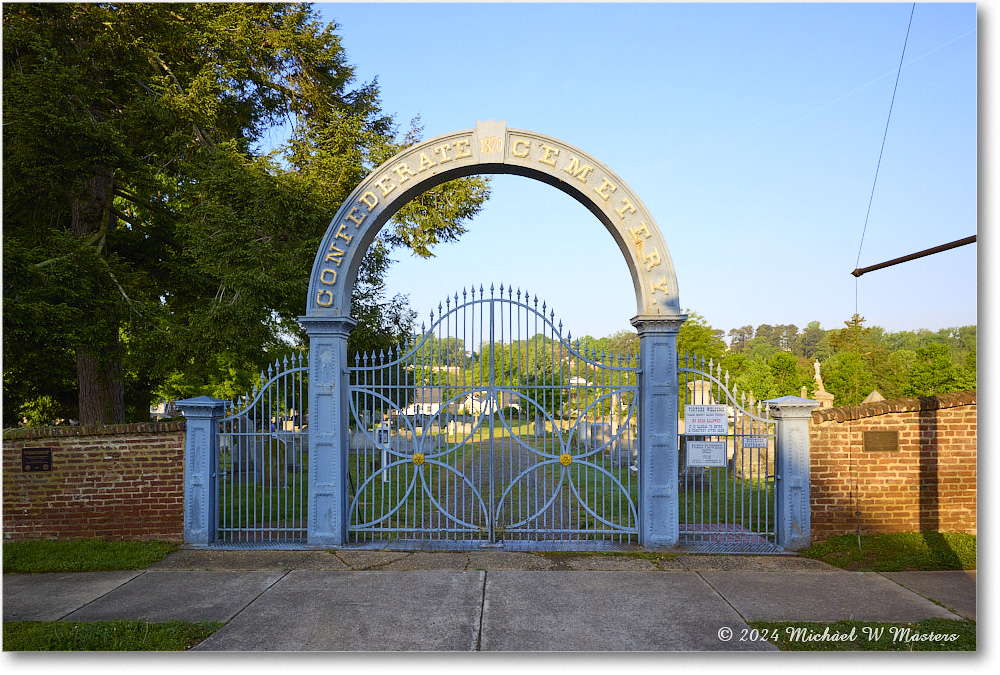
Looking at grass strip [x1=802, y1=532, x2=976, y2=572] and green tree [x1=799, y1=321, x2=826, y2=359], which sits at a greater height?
green tree [x1=799, y1=321, x2=826, y2=359]

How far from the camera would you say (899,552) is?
7375mm

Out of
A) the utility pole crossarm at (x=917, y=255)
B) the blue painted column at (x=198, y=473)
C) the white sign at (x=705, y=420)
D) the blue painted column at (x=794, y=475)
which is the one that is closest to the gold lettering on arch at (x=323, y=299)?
the blue painted column at (x=198, y=473)

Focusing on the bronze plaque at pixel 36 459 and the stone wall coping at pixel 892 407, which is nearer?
the stone wall coping at pixel 892 407

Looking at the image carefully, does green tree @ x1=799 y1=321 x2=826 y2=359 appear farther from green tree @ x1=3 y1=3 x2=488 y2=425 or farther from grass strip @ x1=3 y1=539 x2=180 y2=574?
grass strip @ x1=3 y1=539 x2=180 y2=574

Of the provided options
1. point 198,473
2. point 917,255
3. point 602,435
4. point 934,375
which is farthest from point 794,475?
point 934,375

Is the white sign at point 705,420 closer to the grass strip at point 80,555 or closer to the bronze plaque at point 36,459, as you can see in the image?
the grass strip at point 80,555

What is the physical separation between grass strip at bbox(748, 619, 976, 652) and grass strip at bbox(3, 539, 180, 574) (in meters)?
6.80

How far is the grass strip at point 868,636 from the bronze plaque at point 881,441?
2750 mm

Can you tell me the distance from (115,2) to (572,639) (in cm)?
1518

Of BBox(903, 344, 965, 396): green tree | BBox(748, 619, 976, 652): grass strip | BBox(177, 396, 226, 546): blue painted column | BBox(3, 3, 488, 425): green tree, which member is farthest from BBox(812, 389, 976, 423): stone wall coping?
BBox(903, 344, 965, 396): green tree

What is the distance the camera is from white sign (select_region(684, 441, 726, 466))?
7711 mm

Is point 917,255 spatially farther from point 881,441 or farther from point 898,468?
point 898,468

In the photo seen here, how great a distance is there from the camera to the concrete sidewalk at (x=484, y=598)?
5.12 metres

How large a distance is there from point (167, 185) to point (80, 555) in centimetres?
1041
